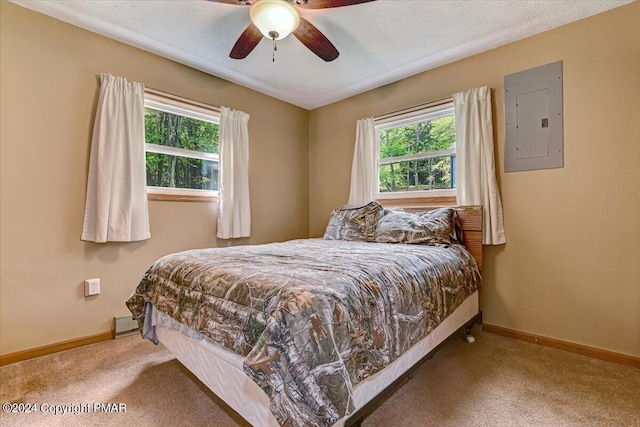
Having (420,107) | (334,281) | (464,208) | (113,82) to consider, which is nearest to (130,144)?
(113,82)

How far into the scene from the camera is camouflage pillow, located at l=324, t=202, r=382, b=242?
2796mm

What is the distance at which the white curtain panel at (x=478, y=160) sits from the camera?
2502mm

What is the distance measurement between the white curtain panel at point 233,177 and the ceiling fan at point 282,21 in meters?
1.10

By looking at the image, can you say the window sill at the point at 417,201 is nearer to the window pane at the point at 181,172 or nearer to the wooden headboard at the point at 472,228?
the wooden headboard at the point at 472,228

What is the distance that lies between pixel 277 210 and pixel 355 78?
1757 mm

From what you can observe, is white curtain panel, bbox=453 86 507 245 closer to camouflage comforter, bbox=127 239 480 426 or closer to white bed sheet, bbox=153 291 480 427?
camouflage comforter, bbox=127 239 480 426

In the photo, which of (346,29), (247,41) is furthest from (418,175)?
(247,41)

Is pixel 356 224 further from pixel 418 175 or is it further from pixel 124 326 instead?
pixel 124 326

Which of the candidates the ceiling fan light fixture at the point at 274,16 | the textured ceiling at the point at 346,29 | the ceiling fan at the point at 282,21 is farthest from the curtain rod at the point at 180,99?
the ceiling fan light fixture at the point at 274,16

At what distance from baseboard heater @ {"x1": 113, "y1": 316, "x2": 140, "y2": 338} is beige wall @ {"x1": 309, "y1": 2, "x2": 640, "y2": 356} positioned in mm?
3001

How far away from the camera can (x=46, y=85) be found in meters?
2.15

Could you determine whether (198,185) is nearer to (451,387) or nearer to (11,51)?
(11,51)

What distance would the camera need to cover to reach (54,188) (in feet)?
7.15

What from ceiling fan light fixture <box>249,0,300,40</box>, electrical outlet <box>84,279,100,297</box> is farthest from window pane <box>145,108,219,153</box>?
ceiling fan light fixture <box>249,0,300,40</box>
